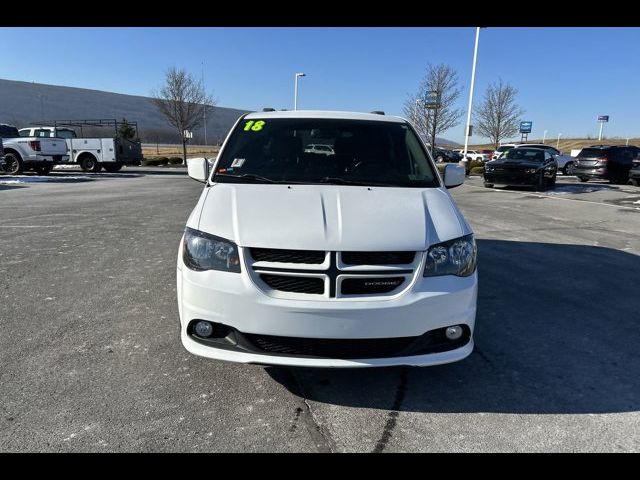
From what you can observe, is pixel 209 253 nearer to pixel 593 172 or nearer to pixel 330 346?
pixel 330 346

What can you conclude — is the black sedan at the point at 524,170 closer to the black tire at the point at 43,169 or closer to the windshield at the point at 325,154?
the windshield at the point at 325,154

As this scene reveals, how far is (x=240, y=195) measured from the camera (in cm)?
318

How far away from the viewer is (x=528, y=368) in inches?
128

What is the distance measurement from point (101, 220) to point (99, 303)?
512cm

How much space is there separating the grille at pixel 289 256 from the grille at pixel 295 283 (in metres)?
0.09

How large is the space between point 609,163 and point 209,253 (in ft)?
72.3

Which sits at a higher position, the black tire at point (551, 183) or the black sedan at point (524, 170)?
the black sedan at point (524, 170)

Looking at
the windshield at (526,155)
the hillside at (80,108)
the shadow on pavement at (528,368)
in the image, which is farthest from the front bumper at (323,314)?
the hillside at (80,108)

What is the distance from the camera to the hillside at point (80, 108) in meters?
85.6

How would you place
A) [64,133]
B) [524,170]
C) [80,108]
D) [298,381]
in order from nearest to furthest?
[298,381]
[524,170]
[64,133]
[80,108]

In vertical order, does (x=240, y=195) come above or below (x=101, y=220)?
above

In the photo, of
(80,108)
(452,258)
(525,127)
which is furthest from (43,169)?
(80,108)
